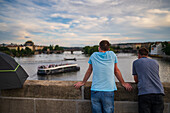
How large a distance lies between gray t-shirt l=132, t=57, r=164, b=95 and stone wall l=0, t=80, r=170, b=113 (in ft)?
1.44

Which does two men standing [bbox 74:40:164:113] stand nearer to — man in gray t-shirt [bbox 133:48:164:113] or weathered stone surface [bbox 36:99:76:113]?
man in gray t-shirt [bbox 133:48:164:113]

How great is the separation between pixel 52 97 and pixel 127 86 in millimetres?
1341

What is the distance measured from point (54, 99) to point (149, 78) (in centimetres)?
166

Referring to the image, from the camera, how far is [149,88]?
232cm

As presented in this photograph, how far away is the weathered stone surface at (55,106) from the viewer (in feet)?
9.58

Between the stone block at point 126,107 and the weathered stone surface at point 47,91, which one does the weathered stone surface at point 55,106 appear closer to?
the weathered stone surface at point 47,91

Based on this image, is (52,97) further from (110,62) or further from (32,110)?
(110,62)

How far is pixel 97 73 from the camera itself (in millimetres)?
2398

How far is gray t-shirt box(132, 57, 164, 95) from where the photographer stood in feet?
7.61

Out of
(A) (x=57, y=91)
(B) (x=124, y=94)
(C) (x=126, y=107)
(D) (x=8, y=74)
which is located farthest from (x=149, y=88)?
(D) (x=8, y=74)

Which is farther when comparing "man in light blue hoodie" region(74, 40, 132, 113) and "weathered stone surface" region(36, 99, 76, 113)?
"weathered stone surface" region(36, 99, 76, 113)

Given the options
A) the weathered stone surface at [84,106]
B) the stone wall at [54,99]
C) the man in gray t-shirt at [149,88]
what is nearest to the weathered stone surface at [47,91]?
the stone wall at [54,99]

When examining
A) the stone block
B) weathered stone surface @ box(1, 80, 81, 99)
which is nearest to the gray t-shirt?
the stone block

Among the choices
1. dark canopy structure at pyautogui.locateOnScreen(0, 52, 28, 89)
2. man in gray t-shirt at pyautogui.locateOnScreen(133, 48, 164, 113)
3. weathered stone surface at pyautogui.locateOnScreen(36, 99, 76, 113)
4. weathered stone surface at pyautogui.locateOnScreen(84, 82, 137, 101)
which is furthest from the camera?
weathered stone surface at pyautogui.locateOnScreen(36, 99, 76, 113)
